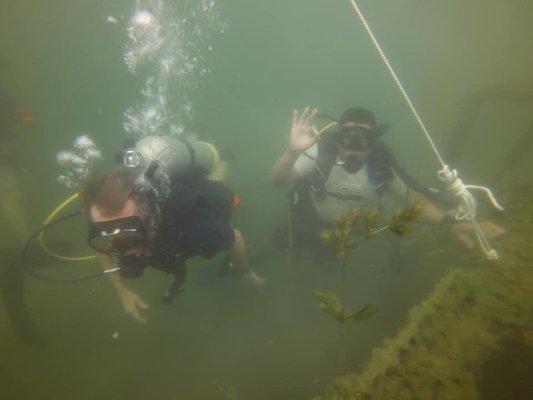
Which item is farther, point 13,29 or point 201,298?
point 13,29

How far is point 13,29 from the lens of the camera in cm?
4225

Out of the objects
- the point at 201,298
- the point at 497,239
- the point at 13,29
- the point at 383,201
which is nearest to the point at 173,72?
the point at 201,298

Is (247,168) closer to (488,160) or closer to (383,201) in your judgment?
(383,201)

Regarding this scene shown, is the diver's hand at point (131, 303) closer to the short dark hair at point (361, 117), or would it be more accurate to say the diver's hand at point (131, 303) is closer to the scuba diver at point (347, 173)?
the scuba diver at point (347, 173)

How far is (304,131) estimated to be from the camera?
4539 mm

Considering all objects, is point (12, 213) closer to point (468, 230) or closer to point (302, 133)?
point (302, 133)

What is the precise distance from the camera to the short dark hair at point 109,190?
3.36 metres

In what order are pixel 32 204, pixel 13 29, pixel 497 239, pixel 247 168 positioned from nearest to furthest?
pixel 497 239 < pixel 32 204 < pixel 247 168 < pixel 13 29

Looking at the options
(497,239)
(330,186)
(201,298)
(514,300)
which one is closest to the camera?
(514,300)

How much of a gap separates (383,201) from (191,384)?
4362 millimetres

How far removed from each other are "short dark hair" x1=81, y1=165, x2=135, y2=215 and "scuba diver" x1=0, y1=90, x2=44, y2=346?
3.71 metres

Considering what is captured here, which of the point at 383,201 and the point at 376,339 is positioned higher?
the point at 383,201

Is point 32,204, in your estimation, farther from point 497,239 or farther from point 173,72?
point 497,239

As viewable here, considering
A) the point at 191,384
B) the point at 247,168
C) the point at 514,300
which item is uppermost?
the point at 514,300
